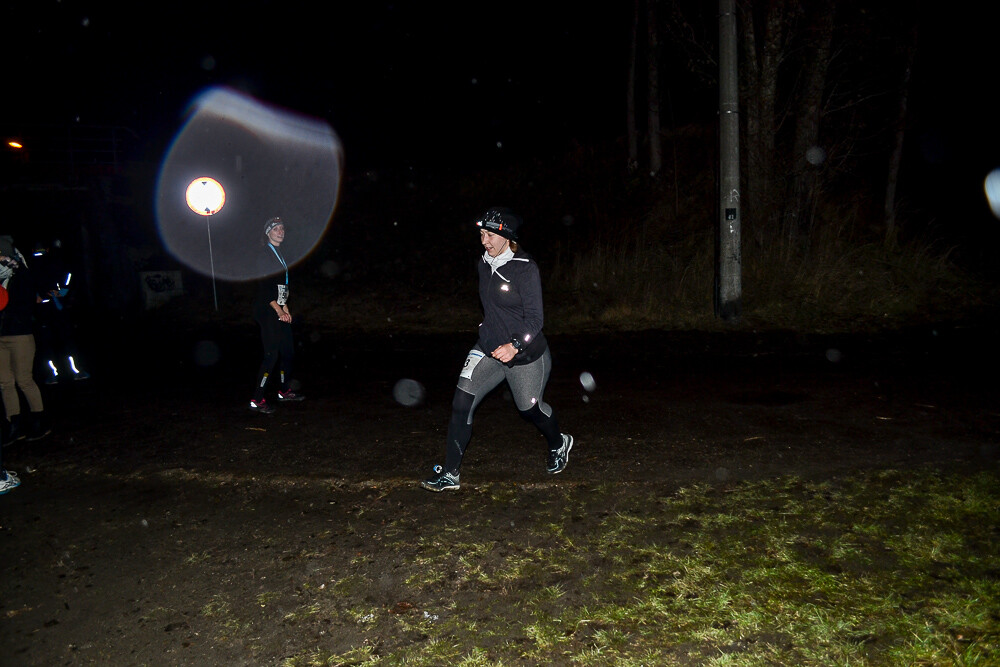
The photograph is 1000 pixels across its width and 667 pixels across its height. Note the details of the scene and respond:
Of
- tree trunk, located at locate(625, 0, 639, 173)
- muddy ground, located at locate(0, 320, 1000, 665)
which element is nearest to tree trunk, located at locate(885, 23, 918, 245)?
→ muddy ground, located at locate(0, 320, 1000, 665)

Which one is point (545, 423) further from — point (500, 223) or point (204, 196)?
point (204, 196)

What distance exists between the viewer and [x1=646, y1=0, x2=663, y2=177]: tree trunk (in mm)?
19172

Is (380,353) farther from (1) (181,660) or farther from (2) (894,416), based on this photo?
(1) (181,660)

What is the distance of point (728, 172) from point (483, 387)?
8.03 meters

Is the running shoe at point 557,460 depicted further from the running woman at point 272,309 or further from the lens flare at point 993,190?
the lens flare at point 993,190

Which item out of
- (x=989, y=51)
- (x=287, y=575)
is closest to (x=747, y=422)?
(x=287, y=575)

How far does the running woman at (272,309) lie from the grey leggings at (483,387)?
327 centimetres

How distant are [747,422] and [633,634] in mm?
3928

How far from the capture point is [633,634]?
338cm

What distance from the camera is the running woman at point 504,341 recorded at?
4914mm

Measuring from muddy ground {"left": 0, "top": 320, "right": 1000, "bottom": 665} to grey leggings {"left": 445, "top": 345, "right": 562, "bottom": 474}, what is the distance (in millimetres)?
426

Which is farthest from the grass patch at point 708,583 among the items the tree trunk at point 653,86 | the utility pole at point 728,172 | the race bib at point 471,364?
the tree trunk at point 653,86

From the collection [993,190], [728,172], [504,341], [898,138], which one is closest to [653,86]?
[898,138]

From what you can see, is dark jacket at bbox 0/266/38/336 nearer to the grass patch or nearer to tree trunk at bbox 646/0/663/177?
the grass patch
